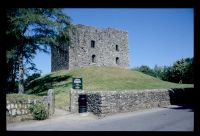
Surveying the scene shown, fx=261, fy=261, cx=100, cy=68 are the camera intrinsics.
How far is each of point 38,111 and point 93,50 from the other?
27673 millimetres

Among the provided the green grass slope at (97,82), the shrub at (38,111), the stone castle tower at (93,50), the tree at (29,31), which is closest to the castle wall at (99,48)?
the stone castle tower at (93,50)

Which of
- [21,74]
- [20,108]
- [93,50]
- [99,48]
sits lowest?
[20,108]

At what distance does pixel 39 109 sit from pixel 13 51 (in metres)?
9.97

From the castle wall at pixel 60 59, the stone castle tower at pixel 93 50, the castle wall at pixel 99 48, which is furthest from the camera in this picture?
the castle wall at pixel 99 48

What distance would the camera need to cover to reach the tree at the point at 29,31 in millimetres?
24281

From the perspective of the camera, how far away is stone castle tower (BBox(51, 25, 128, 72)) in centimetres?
4019

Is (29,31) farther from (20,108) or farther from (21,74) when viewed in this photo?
(20,108)

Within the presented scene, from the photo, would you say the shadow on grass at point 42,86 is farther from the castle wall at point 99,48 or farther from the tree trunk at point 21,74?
the castle wall at point 99,48

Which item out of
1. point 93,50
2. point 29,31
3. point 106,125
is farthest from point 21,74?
point 93,50

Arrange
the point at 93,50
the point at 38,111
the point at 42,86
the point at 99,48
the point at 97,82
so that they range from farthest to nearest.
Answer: the point at 99,48 < the point at 93,50 < the point at 42,86 < the point at 97,82 < the point at 38,111

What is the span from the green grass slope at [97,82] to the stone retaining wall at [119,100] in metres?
5.64

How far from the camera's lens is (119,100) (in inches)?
696
